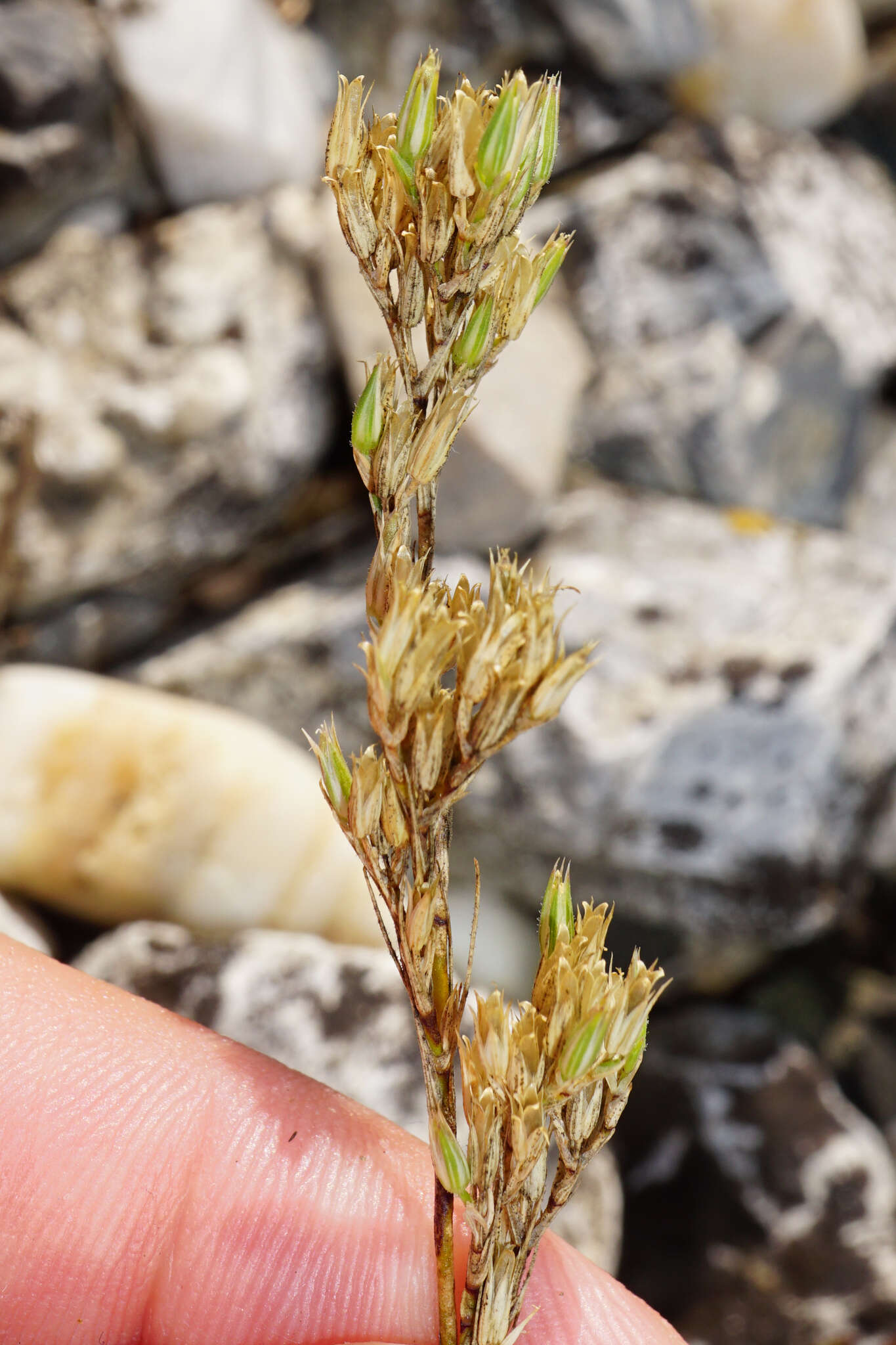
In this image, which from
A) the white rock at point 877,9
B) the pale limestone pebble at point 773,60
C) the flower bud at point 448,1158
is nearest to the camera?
the flower bud at point 448,1158

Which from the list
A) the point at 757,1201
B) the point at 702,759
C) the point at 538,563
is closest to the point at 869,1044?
the point at 757,1201

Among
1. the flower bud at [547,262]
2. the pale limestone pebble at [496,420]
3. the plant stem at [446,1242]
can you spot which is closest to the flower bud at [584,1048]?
the plant stem at [446,1242]

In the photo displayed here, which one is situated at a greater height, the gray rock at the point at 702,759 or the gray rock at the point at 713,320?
the gray rock at the point at 713,320

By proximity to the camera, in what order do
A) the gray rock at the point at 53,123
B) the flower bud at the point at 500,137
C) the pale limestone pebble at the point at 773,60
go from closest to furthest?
the flower bud at the point at 500,137 → the gray rock at the point at 53,123 → the pale limestone pebble at the point at 773,60

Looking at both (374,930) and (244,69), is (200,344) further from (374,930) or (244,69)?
(374,930)

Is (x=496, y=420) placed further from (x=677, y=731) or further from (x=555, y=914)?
(x=555, y=914)

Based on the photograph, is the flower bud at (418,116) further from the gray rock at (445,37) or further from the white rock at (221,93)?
the gray rock at (445,37)
